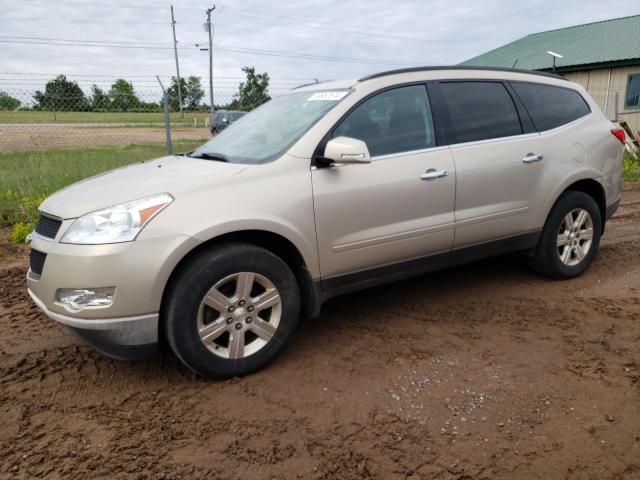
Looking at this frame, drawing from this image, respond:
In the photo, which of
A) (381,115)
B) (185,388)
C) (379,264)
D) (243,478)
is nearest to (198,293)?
(185,388)

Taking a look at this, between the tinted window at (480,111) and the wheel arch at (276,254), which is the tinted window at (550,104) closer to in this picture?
the tinted window at (480,111)

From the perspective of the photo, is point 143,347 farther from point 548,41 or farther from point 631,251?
point 548,41

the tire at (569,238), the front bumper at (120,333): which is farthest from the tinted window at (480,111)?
the front bumper at (120,333)

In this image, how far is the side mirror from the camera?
3193 mm

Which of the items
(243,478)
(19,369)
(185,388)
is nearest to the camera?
(243,478)

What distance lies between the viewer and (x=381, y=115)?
367cm

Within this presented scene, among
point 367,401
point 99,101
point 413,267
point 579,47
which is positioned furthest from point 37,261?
point 579,47

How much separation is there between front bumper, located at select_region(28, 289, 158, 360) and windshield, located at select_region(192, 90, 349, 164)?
3.96 feet

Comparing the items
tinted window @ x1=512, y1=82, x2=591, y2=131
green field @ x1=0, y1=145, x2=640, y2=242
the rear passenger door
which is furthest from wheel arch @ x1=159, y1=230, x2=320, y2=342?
green field @ x1=0, y1=145, x2=640, y2=242

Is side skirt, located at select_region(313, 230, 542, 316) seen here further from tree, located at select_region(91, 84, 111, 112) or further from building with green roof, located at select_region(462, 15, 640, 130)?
building with green roof, located at select_region(462, 15, 640, 130)

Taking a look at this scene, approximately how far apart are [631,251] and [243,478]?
494 cm

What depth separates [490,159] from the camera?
3.99 metres

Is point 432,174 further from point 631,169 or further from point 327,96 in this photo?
point 631,169

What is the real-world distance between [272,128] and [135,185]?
111cm
